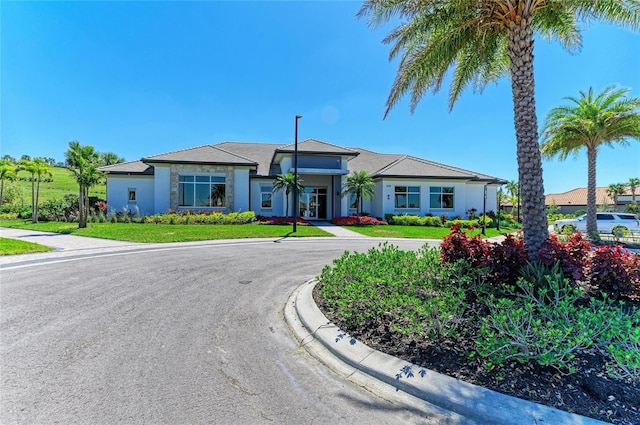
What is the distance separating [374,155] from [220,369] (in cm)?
3505

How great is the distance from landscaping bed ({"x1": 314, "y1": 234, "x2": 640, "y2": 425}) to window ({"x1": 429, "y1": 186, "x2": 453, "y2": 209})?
2353cm

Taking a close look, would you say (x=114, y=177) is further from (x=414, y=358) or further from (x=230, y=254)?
(x=414, y=358)

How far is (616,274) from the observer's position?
5.00m

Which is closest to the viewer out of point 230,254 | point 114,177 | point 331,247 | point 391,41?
point 391,41

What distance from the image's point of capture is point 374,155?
36.8 meters

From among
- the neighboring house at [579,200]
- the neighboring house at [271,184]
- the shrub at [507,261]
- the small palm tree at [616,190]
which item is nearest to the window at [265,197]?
the neighboring house at [271,184]

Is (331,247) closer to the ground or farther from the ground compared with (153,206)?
closer to the ground

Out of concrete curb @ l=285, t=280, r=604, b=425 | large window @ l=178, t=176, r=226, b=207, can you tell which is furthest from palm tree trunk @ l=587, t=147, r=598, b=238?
large window @ l=178, t=176, r=226, b=207

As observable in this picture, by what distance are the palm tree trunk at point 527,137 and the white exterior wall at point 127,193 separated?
2602 cm

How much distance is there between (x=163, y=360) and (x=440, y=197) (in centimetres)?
2814

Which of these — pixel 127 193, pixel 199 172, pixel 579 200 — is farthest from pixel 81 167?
pixel 579 200

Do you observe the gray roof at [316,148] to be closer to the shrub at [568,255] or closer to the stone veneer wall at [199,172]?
the stone veneer wall at [199,172]

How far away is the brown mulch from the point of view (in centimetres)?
275

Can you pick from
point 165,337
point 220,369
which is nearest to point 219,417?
point 220,369
